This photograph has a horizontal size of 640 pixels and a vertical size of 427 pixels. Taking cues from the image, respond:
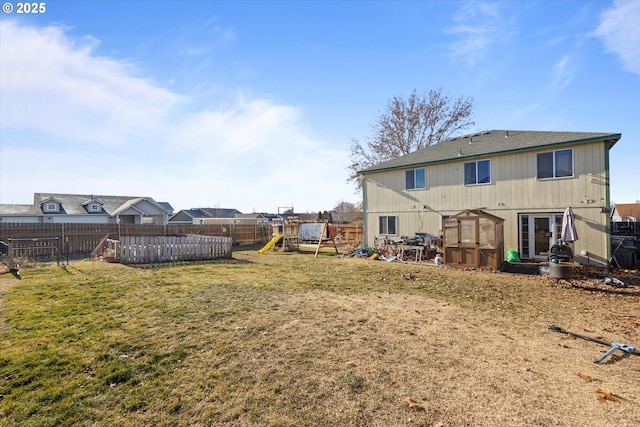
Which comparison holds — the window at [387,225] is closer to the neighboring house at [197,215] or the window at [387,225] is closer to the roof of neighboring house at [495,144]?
the roof of neighboring house at [495,144]

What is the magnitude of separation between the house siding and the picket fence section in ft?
30.7

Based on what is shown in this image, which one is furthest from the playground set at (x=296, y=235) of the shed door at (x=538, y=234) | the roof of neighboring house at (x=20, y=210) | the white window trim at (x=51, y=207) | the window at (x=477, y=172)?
the roof of neighboring house at (x=20, y=210)

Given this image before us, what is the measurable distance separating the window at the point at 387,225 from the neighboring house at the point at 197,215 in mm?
38603

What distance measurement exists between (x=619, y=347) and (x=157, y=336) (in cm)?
696

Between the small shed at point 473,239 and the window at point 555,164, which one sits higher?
the window at point 555,164

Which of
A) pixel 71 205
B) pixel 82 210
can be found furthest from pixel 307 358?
pixel 71 205

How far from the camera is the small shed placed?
41.3 feet

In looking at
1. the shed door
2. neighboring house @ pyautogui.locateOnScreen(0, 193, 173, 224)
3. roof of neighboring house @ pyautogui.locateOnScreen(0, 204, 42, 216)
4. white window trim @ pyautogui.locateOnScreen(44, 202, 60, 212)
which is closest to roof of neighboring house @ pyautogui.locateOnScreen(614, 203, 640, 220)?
the shed door

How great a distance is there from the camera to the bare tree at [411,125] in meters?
30.6

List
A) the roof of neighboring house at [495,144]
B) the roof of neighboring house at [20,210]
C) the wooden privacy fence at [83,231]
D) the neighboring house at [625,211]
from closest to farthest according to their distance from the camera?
1. the roof of neighboring house at [495,144]
2. the wooden privacy fence at [83,231]
3. the roof of neighboring house at [20,210]
4. the neighboring house at [625,211]

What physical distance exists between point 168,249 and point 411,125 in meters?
25.7

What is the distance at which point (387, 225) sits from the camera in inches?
757

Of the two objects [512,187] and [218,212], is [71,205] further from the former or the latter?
[512,187]

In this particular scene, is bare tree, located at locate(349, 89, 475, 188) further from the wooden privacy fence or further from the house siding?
the wooden privacy fence
